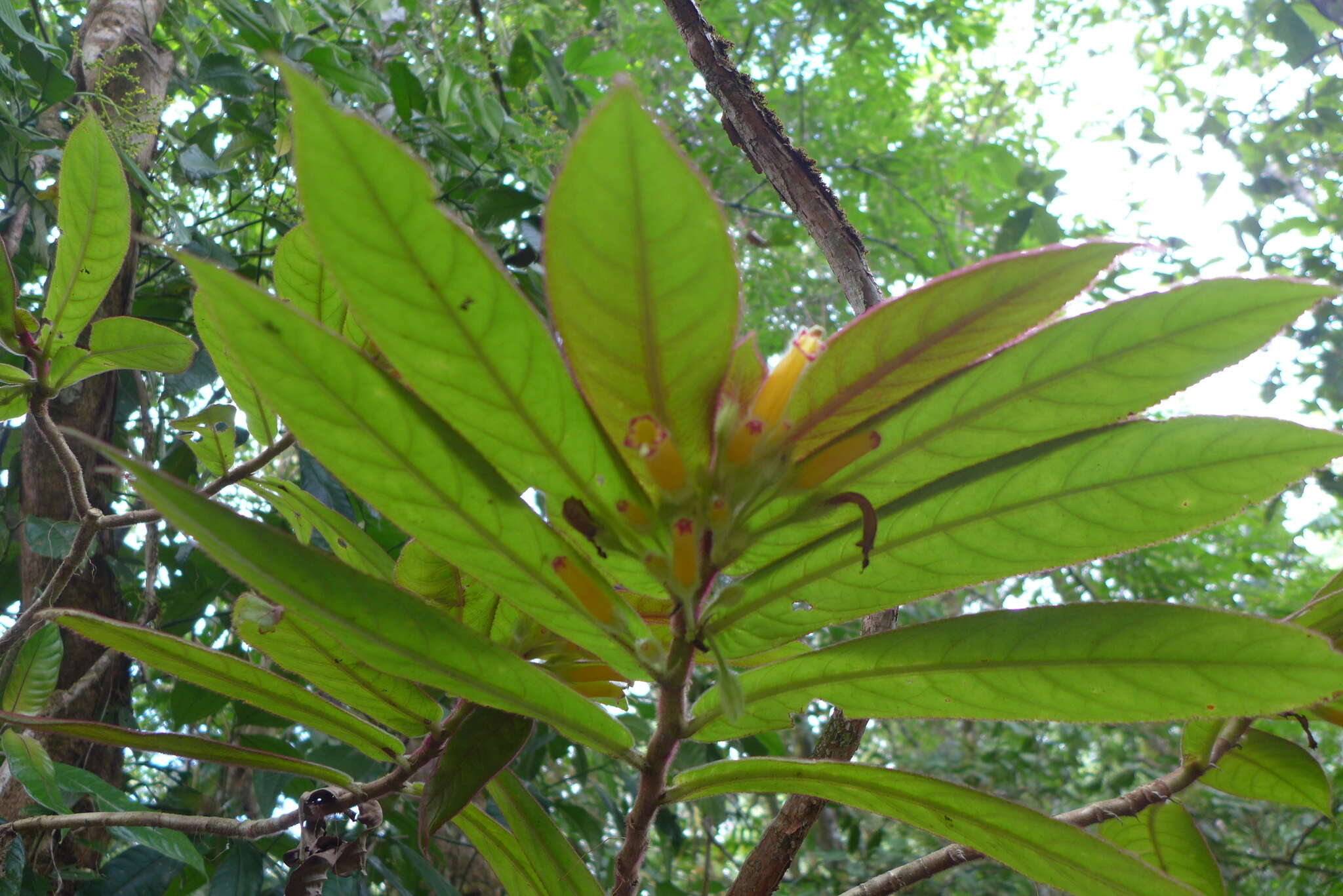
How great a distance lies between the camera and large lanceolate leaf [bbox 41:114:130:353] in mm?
838

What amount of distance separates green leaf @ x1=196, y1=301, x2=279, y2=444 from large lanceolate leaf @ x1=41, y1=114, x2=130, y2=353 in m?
0.10

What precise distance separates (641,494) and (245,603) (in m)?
0.30

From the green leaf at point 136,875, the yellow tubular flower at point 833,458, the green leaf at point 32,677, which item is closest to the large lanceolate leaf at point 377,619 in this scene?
the yellow tubular flower at point 833,458

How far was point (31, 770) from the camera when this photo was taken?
0.85 m

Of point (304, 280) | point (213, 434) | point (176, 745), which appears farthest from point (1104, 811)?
point (213, 434)

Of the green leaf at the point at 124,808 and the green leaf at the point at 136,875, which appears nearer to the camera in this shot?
the green leaf at the point at 124,808

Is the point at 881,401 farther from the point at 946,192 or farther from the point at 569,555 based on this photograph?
the point at 946,192

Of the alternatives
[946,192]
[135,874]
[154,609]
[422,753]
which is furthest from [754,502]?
[946,192]

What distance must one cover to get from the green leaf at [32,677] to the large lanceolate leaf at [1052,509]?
0.86 metres

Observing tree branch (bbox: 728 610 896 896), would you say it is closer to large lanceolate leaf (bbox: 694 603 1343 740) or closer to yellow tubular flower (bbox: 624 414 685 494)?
large lanceolate leaf (bbox: 694 603 1343 740)

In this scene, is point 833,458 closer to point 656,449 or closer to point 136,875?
point 656,449

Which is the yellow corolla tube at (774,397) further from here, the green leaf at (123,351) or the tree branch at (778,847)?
the green leaf at (123,351)

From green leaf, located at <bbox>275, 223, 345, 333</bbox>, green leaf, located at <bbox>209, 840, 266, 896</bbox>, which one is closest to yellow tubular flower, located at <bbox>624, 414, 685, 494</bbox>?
green leaf, located at <bbox>275, 223, 345, 333</bbox>

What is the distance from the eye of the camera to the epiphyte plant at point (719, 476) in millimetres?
411
